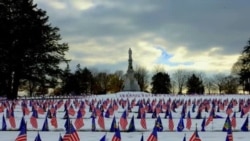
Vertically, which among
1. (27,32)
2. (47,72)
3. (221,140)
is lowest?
(221,140)

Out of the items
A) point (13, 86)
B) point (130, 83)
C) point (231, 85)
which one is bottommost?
point (13, 86)

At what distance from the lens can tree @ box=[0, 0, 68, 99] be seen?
5377 centimetres

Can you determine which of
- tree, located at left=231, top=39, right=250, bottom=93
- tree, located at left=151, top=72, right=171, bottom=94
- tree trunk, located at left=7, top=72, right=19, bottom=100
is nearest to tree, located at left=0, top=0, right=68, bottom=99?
tree trunk, located at left=7, top=72, right=19, bottom=100

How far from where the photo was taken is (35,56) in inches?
2172

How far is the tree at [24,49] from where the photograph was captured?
5377 cm

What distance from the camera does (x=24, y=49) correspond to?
180 ft

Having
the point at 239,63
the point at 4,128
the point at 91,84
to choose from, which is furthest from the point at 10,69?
the point at 239,63

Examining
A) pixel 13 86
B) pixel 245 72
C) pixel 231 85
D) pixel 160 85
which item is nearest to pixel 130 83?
pixel 245 72

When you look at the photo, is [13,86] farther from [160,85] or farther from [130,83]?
[160,85]

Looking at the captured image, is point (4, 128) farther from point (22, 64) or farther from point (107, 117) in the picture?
point (22, 64)

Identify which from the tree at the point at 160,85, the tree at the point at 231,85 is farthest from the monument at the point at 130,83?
the tree at the point at 231,85

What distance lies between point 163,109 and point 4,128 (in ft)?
53.5

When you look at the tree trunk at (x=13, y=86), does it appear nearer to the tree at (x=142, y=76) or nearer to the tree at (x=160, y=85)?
the tree at (x=160, y=85)

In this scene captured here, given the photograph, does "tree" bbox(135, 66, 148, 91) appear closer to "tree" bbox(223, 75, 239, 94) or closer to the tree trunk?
"tree" bbox(223, 75, 239, 94)
